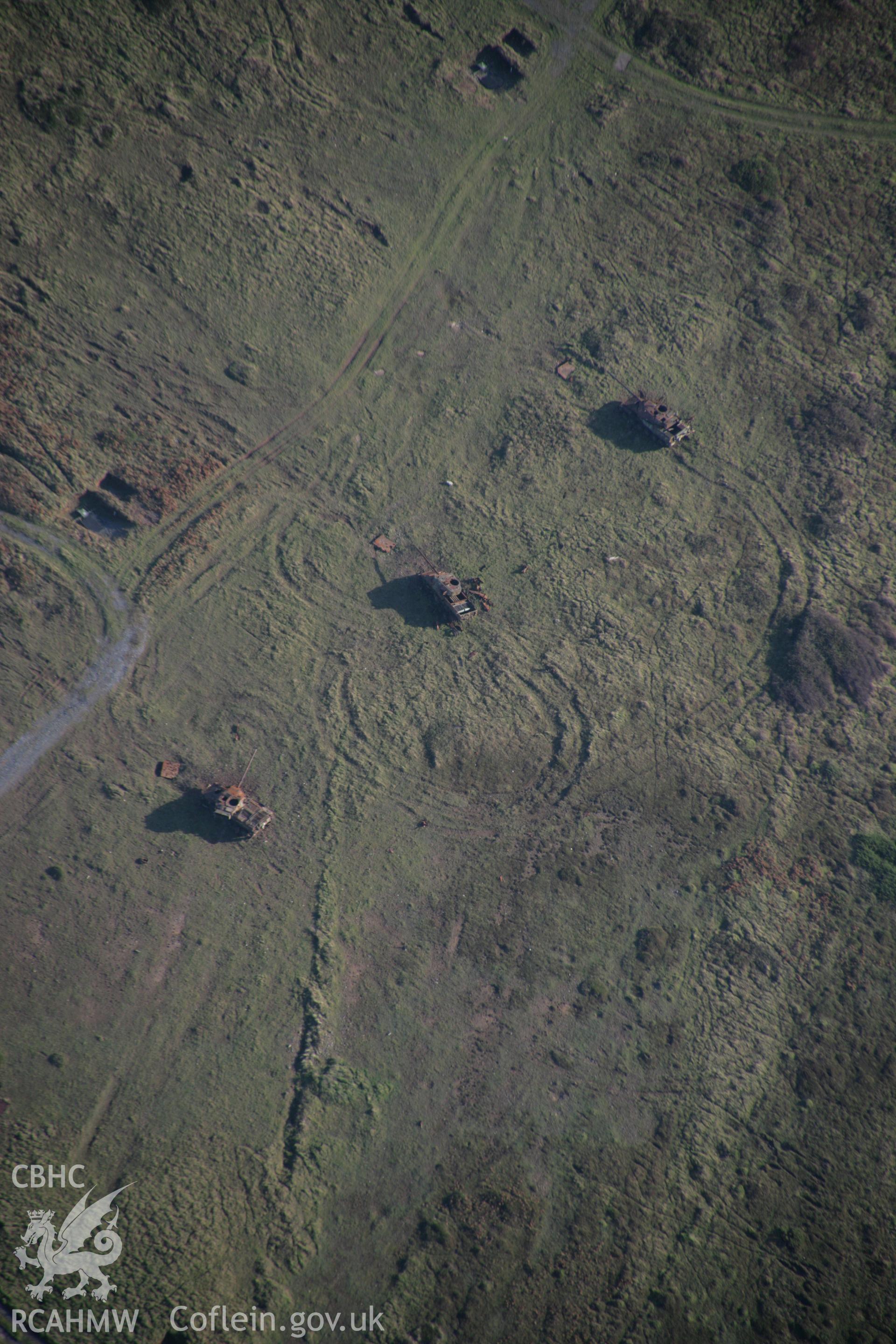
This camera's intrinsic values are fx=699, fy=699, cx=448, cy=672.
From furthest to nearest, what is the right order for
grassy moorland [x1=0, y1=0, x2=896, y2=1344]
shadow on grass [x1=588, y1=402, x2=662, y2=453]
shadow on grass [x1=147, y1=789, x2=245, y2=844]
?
shadow on grass [x1=588, y1=402, x2=662, y2=453], shadow on grass [x1=147, y1=789, x2=245, y2=844], grassy moorland [x1=0, y1=0, x2=896, y2=1344]

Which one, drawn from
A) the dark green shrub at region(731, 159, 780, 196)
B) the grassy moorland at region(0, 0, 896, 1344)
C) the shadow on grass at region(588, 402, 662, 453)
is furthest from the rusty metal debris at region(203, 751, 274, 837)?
the dark green shrub at region(731, 159, 780, 196)

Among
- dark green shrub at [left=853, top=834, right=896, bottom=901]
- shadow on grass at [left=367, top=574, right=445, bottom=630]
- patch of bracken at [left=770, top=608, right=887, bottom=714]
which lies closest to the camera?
dark green shrub at [left=853, top=834, right=896, bottom=901]

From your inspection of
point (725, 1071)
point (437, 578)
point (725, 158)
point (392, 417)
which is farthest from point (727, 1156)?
point (725, 158)

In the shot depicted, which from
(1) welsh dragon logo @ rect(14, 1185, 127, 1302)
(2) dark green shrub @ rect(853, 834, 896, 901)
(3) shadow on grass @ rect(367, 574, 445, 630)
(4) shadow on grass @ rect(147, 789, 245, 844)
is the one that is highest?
(2) dark green shrub @ rect(853, 834, 896, 901)

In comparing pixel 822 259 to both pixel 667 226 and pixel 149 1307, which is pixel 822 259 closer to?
pixel 667 226

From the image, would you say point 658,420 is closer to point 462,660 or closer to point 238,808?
point 462,660

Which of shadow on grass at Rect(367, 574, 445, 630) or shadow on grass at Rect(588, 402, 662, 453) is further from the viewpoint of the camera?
shadow on grass at Rect(588, 402, 662, 453)

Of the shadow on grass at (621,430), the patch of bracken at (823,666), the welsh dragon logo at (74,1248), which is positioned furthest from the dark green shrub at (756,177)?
the welsh dragon logo at (74,1248)

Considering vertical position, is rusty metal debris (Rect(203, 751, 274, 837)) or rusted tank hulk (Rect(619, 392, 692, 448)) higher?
rusted tank hulk (Rect(619, 392, 692, 448))

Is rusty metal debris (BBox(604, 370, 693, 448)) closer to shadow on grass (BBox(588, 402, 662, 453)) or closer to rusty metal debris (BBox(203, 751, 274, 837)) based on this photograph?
shadow on grass (BBox(588, 402, 662, 453))
